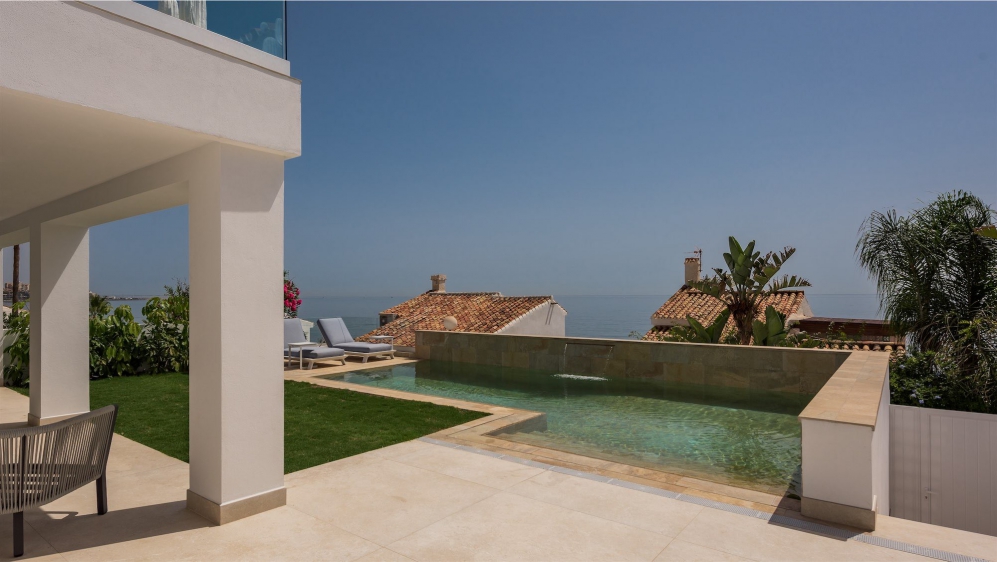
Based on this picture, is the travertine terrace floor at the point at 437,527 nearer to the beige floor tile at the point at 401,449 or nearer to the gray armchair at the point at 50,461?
the gray armchair at the point at 50,461

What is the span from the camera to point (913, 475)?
24.4ft

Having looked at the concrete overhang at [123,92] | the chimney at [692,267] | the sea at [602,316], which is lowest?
the sea at [602,316]

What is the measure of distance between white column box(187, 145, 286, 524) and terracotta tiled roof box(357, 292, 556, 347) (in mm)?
19387

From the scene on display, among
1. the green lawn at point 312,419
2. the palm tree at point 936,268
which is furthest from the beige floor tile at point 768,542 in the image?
the palm tree at point 936,268

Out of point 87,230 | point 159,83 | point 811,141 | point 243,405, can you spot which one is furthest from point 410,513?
point 811,141

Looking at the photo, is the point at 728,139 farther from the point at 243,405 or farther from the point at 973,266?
the point at 243,405

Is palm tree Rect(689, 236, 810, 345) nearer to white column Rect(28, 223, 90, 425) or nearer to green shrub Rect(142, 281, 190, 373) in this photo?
white column Rect(28, 223, 90, 425)

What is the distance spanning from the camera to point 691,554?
140 inches

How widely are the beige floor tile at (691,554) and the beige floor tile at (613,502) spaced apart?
0.21 m

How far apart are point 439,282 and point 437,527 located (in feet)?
90.4

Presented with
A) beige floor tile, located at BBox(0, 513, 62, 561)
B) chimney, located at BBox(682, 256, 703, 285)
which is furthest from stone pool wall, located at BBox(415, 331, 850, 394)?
chimney, located at BBox(682, 256, 703, 285)

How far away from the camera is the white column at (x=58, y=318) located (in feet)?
22.2

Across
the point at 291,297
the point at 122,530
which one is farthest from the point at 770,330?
the point at 291,297

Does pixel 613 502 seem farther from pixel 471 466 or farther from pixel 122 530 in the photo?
pixel 122 530
